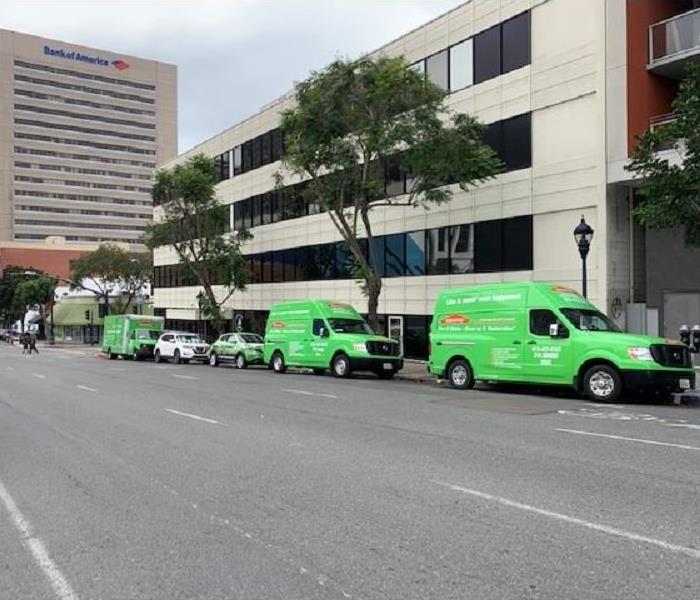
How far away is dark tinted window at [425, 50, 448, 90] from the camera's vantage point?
29.2 meters

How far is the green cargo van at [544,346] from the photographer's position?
48.5ft

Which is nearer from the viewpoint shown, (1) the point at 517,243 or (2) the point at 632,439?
(2) the point at 632,439

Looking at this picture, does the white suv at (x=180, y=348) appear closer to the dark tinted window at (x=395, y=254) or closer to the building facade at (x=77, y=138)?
the dark tinted window at (x=395, y=254)

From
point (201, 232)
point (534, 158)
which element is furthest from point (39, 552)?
point (201, 232)

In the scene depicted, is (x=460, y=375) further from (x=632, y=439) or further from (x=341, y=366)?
(x=632, y=439)

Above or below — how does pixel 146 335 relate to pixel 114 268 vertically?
below

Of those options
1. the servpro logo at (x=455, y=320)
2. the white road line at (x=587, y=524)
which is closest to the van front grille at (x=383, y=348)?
the servpro logo at (x=455, y=320)

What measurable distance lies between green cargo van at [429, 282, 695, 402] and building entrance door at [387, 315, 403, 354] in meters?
11.9

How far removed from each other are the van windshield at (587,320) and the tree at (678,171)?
2305mm

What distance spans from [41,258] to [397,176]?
10035 cm

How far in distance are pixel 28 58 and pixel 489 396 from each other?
486ft

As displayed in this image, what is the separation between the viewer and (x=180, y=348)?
3681 centimetres

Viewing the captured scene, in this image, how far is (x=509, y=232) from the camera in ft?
86.5

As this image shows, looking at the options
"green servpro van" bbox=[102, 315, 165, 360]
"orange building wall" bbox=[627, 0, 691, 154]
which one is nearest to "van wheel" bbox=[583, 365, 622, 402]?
"orange building wall" bbox=[627, 0, 691, 154]
